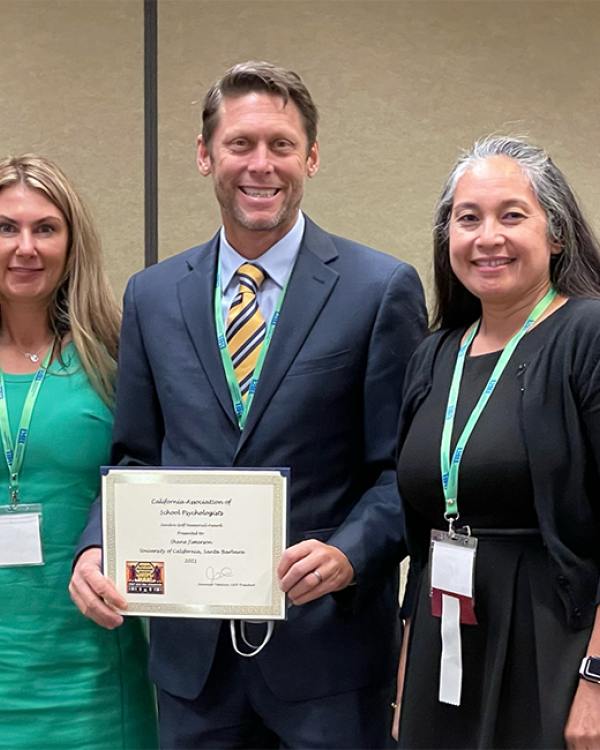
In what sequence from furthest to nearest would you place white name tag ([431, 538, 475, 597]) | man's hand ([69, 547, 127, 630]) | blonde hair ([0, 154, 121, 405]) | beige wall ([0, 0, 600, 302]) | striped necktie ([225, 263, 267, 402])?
beige wall ([0, 0, 600, 302]) → blonde hair ([0, 154, 121, 405]) → striped necktie ([225, 263, 267, 402]) → man's hand ([69, 547, 127, 630]) → white name tag ([431, 538, 475, 597])

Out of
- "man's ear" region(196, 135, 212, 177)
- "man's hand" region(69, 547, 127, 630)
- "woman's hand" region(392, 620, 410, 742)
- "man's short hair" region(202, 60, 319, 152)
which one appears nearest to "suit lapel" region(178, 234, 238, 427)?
"man's ear" region(196, 135, 212, 177)

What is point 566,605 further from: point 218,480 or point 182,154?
point 182,154

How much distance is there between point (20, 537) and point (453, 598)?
94 cm

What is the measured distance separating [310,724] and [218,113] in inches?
47.0

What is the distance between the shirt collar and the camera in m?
1.76

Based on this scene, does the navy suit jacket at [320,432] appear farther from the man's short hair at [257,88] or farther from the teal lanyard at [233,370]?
the man's short hair at [257,88]

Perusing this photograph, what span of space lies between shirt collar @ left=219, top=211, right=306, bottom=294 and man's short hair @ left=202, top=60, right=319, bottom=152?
225mm

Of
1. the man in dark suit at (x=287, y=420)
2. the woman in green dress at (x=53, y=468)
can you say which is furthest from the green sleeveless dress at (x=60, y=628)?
the man in dark suit at (x=287, y=420)

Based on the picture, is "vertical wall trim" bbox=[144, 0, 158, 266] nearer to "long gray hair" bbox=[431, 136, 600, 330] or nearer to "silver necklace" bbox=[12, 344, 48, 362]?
"silver necklace" bbox=[12, 344, 48, 362]

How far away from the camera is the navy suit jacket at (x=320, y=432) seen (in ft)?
5.31

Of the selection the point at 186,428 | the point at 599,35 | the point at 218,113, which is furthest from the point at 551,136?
the point at 186,428
